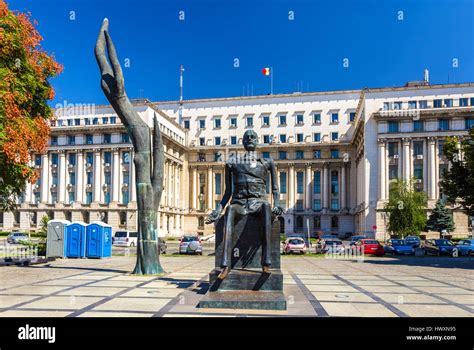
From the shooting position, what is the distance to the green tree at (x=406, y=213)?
48.6m

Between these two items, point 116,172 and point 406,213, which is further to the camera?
point 116,172

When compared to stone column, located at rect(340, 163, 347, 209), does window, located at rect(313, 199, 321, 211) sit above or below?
below

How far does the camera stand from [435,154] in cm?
6066

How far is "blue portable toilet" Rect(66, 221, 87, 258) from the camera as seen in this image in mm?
28047

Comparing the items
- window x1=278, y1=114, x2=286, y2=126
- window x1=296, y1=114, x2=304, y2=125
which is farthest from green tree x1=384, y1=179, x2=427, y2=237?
window x1=278, y1=114, x2=286, y2=126

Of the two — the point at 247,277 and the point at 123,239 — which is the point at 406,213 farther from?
the point at 247,277

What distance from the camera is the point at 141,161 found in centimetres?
1753

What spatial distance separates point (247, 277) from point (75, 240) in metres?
20.7

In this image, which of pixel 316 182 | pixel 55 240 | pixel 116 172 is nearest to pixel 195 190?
pixel 116 172

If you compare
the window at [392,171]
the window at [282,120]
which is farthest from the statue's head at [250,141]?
the window at [282,120]

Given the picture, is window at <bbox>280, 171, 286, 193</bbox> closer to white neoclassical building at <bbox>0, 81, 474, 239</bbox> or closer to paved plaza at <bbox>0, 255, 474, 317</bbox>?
white neoclassical building at <bbox>0, 81, 474, 239</bbox>

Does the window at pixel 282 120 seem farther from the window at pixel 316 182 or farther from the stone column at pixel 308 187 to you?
the window at pixel 316 182

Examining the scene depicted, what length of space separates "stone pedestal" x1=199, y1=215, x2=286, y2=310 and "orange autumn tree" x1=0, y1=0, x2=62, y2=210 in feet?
35.4
